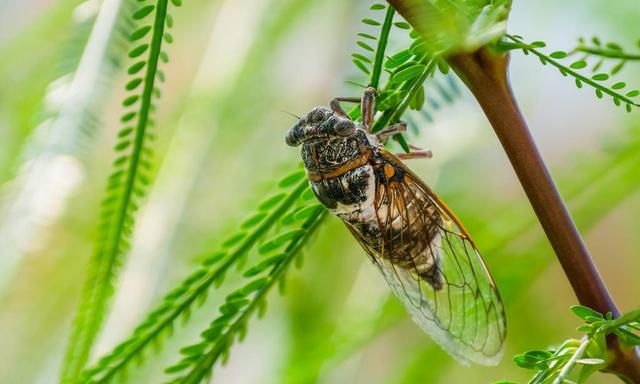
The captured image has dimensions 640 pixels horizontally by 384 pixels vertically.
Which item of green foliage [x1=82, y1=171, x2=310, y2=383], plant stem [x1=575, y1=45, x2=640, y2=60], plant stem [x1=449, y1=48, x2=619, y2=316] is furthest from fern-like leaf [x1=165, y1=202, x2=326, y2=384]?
plant stem [x1=575, y1=45, x2=640, y2=60]

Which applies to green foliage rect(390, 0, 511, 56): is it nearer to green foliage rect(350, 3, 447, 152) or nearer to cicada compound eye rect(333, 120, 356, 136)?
green foliage rect(350, 3, 447, 152)

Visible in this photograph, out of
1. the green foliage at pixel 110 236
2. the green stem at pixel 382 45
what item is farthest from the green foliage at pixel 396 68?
the green foliage at pixel 110 236

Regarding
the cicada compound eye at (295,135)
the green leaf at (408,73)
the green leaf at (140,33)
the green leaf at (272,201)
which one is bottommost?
the green leaf at (408,73)

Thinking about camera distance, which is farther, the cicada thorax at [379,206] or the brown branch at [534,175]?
the cicada thorax at [379,206]

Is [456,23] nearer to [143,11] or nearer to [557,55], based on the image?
[557,55]

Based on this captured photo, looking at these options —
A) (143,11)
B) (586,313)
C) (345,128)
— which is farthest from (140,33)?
(586,313)

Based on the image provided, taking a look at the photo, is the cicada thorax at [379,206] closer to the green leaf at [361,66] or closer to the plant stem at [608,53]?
the green leaf at [361,66]

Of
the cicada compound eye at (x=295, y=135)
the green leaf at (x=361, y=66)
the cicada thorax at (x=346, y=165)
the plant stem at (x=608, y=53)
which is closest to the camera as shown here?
the plant stem at (x=608, y=53)
